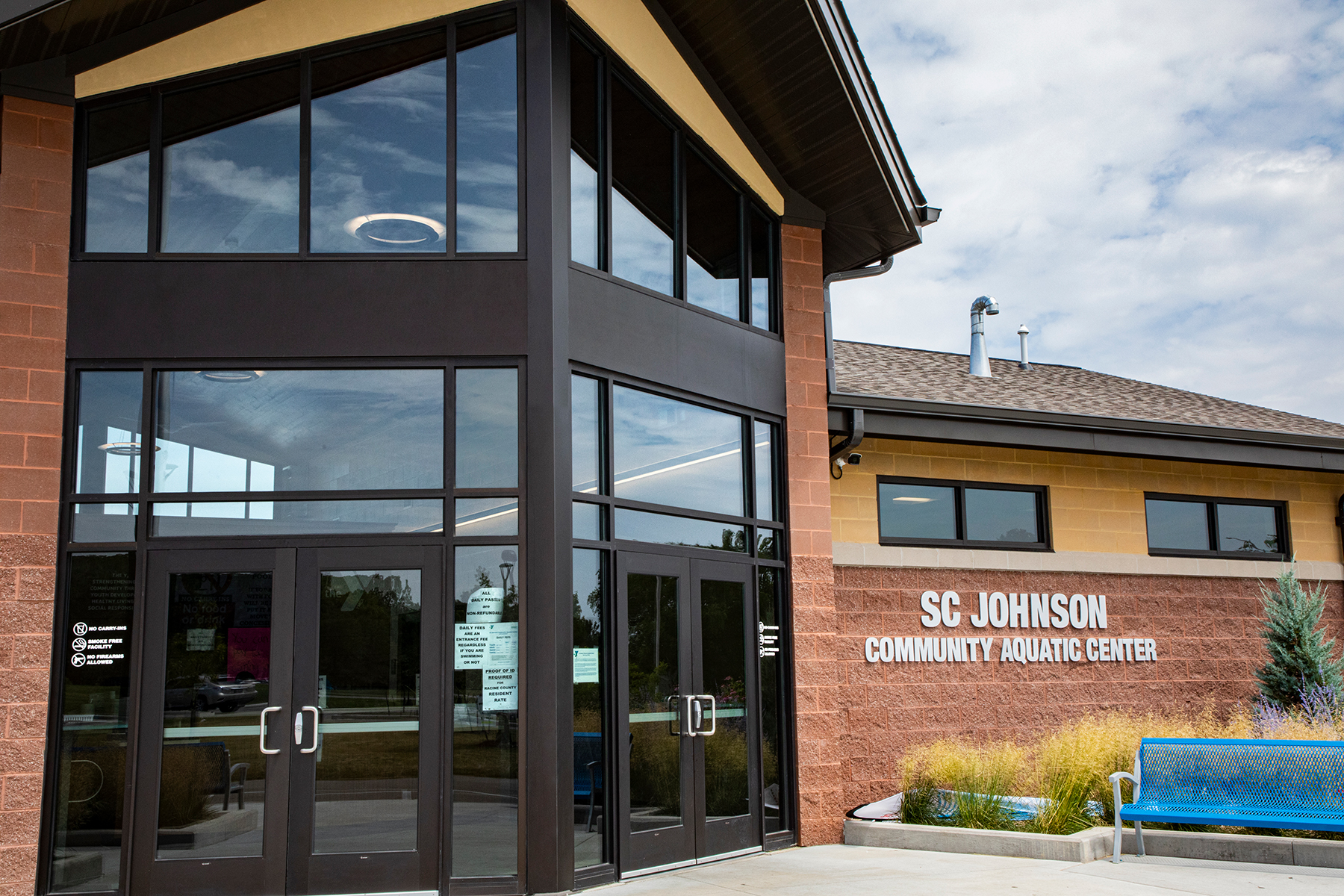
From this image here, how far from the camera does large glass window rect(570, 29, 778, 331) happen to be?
8805 mm

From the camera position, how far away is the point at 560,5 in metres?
8.45

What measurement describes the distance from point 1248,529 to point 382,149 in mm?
11661

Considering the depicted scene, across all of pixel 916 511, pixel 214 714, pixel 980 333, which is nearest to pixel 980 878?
pixel 916 511

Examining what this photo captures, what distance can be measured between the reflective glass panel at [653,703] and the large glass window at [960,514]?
12.2 feet

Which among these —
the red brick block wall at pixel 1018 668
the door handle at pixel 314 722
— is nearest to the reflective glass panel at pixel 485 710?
the door handle at pixel 314 722

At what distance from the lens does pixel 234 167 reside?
27.8ft

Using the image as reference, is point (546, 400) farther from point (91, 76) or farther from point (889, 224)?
point (889, 224)

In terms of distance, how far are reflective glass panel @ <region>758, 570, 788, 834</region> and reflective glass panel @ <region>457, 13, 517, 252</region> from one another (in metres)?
4.03

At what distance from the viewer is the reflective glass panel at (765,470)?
10.3 m

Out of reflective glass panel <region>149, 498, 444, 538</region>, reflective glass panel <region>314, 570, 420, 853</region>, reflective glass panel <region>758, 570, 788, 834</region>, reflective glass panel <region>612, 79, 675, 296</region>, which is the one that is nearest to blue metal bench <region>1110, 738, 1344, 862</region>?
reflective glass panel <region>758, 570, 788, 834</region>

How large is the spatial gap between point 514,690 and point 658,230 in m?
4.18

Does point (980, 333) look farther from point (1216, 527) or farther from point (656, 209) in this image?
point (656, 209)

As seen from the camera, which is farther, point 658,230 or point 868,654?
point 868,654

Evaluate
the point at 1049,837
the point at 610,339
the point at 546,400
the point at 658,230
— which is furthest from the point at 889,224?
the point at 1049,837
